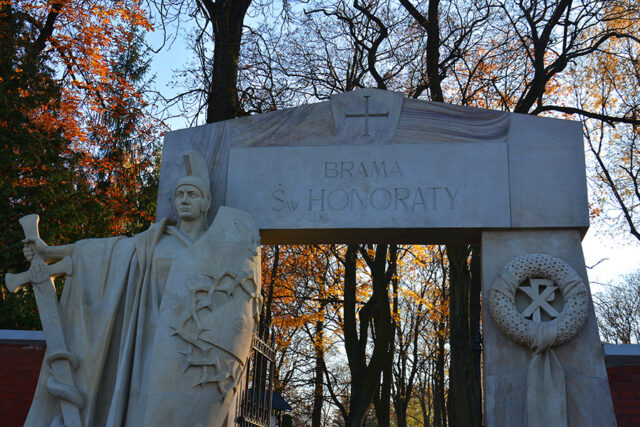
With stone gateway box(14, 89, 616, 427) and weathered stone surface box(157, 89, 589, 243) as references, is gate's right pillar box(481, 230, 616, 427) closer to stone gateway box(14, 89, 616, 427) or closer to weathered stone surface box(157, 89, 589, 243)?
stone gateway box(14, 89, 616, 427)

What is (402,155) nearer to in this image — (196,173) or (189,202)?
(196,173)

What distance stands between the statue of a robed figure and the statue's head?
11 millimetres

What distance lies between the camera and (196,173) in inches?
276

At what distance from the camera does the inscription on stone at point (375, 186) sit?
686 cm

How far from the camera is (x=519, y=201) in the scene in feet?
22.3

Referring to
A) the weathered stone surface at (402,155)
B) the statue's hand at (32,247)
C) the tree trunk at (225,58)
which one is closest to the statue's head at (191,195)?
the weathered stone surface at (402,155)

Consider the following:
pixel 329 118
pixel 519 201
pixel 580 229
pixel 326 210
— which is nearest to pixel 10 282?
pixel 326 210

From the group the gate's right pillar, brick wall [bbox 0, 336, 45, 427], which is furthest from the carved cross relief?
brick wall [bbox 0, 336, 45, 427]

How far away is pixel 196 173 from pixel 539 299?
363 centimetres

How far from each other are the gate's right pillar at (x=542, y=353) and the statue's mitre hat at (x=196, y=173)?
294 cm

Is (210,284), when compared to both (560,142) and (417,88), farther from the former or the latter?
(417,88)

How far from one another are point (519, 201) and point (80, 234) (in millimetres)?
9221

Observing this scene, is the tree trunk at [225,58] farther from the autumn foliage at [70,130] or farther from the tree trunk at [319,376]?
the tree trunk at [319,376]

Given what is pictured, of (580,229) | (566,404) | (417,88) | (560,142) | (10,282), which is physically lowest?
(566,404)
